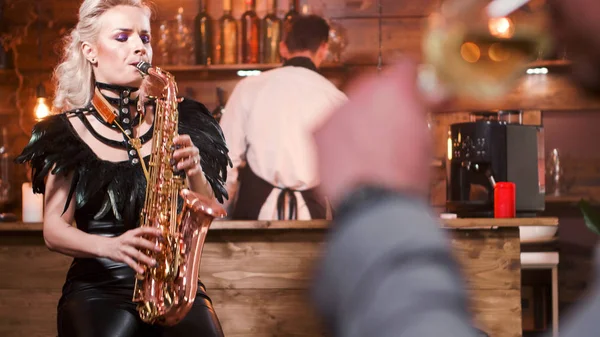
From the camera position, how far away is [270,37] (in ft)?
17.6

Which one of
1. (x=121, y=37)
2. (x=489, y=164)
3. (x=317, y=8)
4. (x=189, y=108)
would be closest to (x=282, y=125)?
(x=489, y=164)

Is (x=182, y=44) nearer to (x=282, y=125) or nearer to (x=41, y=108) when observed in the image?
(x=41, y=108)

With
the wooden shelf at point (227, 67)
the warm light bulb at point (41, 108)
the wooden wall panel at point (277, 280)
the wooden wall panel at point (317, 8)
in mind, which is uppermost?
the wooden wall panel at point (317, 8)

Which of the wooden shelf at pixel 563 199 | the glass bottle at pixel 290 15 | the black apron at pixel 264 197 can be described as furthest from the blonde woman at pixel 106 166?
the wooden shelf at pixel 563 199

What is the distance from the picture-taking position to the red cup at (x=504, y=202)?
3506mm

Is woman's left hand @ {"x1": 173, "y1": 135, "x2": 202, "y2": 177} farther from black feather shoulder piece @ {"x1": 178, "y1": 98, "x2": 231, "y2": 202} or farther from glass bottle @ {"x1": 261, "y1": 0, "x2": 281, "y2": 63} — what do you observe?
glass bottle @ {"x1": 261, "y1": 0, "x2": 281, "y2": 63}

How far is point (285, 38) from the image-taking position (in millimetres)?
4816

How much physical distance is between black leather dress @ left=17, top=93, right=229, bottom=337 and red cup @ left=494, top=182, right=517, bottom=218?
1.57 m

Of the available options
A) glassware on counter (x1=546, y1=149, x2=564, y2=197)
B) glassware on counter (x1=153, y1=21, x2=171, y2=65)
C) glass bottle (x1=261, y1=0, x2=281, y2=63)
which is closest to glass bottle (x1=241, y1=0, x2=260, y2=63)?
glass bottle (x1=261, y1=0, x2=281, y2=63)

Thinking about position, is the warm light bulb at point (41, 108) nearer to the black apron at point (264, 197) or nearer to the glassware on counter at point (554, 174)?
the black apron at point (264, 197)

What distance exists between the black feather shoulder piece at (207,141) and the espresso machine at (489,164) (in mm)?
1936

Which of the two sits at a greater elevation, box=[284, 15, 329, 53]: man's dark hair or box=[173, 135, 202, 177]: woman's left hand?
box=[284, 15, 329, 53]: man's dark hair

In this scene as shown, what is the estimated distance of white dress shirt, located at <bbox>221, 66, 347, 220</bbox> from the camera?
4.57 m

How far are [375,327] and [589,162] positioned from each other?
5.66 m
